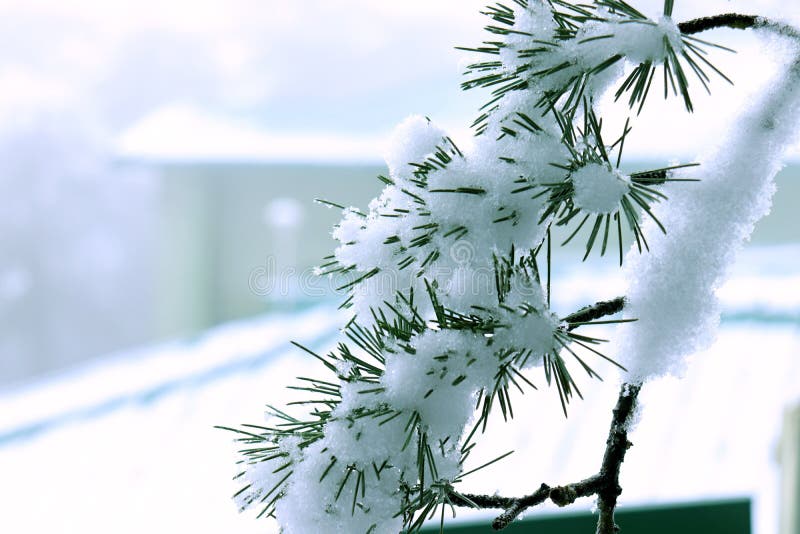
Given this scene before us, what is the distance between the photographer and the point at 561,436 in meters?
1.57

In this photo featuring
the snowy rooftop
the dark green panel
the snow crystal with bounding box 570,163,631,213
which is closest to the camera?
the snow crystal with bounding box 570,163,631,213

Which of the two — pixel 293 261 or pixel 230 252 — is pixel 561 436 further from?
pixel 230 252

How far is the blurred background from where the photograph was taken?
1.42m

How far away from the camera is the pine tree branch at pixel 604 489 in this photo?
349 millimetres

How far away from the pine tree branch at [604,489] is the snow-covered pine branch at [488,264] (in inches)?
0.8

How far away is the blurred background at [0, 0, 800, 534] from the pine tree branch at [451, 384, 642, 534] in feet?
0.23

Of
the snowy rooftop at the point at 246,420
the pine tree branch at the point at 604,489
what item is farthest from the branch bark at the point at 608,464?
the snowy rooftop at the point at 246,420

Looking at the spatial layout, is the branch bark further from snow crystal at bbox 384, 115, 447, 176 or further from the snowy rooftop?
the snowy rooftop

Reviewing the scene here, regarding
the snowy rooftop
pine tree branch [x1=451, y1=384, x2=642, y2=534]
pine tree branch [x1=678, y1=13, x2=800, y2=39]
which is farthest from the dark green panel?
pine tree branch [x1=678, y1=13, x2=800, y2=39]

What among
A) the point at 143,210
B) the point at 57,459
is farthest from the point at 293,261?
the point at 143,210

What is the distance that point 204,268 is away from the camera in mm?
5723

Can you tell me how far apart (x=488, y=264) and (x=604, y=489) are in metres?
0.12

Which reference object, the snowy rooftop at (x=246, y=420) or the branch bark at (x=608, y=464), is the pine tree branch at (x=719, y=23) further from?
the snowy rooftop at (x=246, y=420)

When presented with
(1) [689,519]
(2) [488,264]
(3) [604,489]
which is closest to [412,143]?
(2) [488,264]
